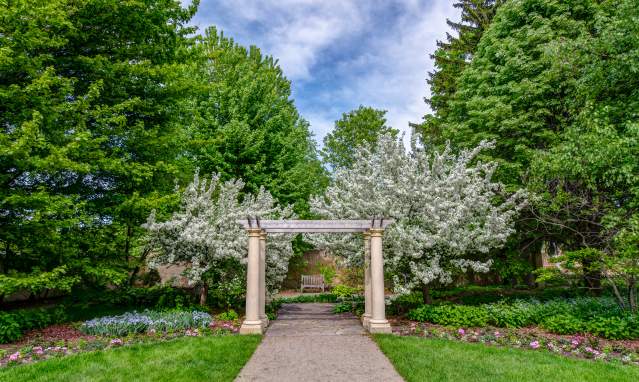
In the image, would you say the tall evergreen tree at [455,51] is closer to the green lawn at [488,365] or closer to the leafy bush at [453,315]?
the leafy bush at [453,315]

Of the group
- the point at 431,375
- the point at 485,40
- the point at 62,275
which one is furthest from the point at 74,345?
the point at 485,40

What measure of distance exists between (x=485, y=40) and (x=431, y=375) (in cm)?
1181

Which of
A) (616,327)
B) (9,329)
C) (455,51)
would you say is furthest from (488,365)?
(455,51)

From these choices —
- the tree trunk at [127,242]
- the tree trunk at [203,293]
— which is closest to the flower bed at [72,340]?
the tree trunk at [203,293]

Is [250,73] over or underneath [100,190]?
over

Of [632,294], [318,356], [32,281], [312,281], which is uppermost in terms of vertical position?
[32,281]

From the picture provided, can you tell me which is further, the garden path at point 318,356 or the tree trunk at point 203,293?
the tree trunk at point 203,293

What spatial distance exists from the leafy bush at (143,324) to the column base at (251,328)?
87 centimetres

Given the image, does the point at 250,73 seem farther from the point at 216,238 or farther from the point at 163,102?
the point at 216,238

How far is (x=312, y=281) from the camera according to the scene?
57.0 ft

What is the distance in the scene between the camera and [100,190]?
9242mm

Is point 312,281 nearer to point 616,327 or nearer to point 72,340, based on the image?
point 72,340

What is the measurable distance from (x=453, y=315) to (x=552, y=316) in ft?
6.53

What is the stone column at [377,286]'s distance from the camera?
7531 millimetres
